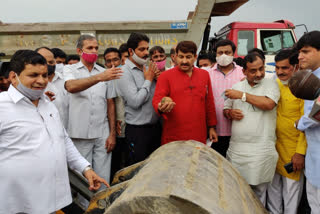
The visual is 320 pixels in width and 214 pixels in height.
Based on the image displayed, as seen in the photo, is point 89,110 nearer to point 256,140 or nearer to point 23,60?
point 23,60

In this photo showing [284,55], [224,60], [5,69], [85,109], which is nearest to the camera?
[5,69]

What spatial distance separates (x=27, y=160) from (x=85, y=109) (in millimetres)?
1156

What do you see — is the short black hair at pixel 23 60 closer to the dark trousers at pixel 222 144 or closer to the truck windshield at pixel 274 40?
the dark trousers at pixel 222 144

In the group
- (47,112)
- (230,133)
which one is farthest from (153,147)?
(47,112)

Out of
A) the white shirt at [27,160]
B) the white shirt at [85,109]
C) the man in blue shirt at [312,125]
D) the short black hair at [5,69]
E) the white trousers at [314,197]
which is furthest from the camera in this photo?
the white shirt at [85,109]

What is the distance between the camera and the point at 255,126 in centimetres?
247

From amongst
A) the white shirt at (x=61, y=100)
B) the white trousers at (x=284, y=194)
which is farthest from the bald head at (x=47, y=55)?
the white trousers at (x=284, y=194)

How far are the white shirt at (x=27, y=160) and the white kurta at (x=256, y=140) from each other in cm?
155

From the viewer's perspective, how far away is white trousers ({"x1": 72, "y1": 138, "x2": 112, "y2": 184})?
2.79 m

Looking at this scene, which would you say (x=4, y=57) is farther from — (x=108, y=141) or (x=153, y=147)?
(x=153, y=147)

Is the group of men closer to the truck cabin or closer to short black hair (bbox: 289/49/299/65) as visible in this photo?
short black hair (bbox: 289/49/299/65)

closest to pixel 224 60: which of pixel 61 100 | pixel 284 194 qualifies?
pixel 284 194

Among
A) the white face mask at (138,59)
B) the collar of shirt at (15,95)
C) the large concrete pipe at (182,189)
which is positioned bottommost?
the large concrete pipe at (182,189)

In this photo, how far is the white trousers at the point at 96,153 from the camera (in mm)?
2793
